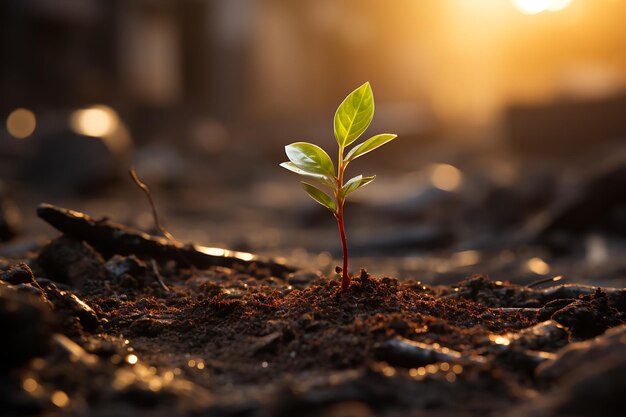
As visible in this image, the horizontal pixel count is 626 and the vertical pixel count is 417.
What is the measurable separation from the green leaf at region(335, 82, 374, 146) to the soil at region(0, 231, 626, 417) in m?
0.47

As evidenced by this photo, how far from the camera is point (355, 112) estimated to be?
7.08 feet

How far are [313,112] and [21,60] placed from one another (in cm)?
926

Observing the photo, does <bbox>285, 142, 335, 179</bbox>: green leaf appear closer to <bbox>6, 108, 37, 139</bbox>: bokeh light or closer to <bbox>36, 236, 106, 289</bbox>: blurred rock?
<bbox>36, 236, 106, 289</bbox>: blurred rock

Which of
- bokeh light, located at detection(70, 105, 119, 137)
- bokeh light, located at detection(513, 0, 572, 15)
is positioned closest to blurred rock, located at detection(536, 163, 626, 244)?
bokeh light, located at detection(70, 105, 119, 137)

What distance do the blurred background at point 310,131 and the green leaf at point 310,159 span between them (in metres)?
1.73

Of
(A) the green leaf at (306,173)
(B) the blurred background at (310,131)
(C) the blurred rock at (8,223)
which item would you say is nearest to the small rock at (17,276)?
(A) the green leaf at (306,173)

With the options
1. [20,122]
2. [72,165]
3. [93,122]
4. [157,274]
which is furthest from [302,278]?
[20,122]

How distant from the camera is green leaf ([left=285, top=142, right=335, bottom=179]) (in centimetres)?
217

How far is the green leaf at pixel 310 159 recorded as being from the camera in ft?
7.11

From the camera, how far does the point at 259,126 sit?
17.5 metres

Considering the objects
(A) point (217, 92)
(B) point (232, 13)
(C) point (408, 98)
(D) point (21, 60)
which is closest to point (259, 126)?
(A) point (217, 92)

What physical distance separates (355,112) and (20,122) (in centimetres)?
1046

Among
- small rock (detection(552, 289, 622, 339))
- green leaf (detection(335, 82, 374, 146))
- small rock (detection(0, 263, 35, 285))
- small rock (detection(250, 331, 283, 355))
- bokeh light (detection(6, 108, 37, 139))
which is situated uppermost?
bokeh light (detection(6, 108, 37, 139))

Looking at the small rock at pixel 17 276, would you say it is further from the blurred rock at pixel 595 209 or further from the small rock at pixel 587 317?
the blurred rock at pixel 595 209
